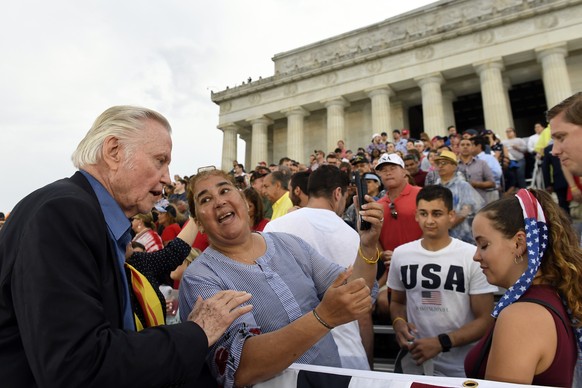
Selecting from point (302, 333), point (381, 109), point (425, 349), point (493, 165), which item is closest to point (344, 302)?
point (302, 333)

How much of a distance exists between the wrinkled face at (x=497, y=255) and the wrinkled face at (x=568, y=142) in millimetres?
1313

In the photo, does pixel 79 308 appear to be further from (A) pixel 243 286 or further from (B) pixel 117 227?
(A) pixel 243 286

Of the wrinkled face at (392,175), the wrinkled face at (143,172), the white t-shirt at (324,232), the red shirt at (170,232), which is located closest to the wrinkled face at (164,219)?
the red shirt at (170,232)

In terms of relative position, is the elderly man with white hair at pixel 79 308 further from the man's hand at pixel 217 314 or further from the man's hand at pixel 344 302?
the man's hand at pixel 344 302

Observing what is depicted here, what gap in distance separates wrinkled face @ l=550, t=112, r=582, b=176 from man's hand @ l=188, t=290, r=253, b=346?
2836mm

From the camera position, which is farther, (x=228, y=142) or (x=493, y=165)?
(x=228, y=142)

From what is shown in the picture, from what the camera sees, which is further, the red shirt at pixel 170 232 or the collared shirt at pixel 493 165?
the collared shirt at pixel 493 165

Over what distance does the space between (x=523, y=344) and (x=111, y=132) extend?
2.24m

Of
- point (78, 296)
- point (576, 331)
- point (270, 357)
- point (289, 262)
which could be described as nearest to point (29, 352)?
point (78, 296)

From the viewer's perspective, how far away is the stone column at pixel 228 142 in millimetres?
34406

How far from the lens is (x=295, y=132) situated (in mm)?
31281

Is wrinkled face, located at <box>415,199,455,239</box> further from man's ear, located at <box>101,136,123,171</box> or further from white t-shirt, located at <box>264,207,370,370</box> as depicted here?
man's ear, located at <box>101,136,123,171</box>

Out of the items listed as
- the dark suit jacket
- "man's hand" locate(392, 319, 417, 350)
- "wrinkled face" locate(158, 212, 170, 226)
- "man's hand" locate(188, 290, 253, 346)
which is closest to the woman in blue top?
"man's hand" locate(188, 290, 253, 346)

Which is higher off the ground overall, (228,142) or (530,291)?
(228,142)
